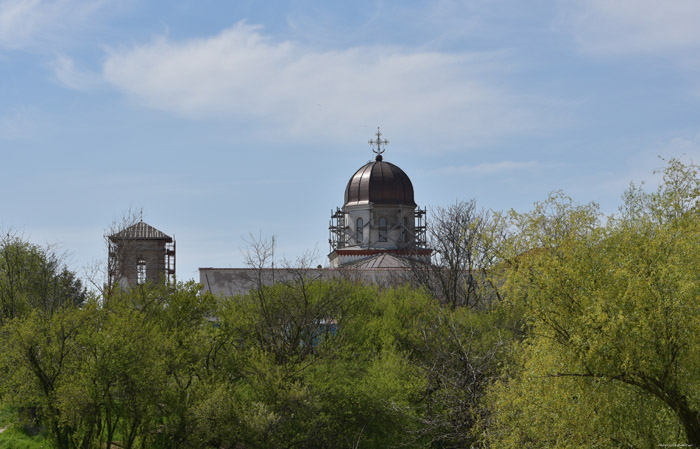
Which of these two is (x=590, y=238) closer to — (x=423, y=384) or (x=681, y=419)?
(x=681, y=419)

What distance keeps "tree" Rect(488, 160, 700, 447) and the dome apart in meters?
50.3

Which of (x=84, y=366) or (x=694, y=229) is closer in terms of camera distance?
(x=694, y=229)

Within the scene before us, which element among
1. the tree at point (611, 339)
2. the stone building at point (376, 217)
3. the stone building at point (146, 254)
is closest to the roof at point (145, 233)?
the stone building at point (146, 254)

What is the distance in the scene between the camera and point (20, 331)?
23.4 metres

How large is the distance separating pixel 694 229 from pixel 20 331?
17.7m

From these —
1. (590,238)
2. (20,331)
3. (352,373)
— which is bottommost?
(352,373)

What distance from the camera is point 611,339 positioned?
14.9 m

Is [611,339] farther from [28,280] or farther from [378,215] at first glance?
[378,215]

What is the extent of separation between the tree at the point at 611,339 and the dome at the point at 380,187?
50337mm

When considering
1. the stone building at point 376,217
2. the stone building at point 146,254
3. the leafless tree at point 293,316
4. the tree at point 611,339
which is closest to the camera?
the tree at point 611,339

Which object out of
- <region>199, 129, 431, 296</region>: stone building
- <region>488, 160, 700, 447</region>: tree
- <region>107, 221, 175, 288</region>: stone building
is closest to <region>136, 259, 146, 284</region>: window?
<region>107, 221, 175, 288</region>: stone building

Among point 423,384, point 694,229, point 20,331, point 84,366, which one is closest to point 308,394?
point 423,384

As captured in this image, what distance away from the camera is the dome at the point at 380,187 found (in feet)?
227

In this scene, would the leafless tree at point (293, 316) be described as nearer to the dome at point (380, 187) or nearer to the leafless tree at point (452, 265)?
the leafless tree at point (452, 265)
